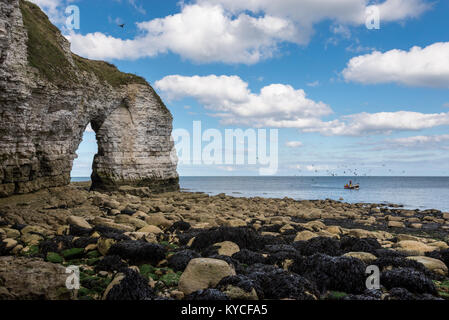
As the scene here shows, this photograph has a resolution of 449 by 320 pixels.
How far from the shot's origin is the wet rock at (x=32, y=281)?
150 inches

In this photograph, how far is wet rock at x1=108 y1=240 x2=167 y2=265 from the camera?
6.29m

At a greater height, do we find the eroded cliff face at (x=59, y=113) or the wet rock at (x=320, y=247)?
the eroded cliff face at (x=59, y=113)

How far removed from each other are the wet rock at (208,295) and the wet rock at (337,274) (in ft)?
6.75

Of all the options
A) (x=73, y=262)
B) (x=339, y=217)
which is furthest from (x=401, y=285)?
(x=339, y=217)

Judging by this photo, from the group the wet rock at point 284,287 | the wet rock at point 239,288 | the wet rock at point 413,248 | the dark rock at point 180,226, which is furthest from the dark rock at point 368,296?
the dark rock at point 180,226

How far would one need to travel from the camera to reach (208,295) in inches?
168

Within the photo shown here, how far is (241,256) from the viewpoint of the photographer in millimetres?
7008

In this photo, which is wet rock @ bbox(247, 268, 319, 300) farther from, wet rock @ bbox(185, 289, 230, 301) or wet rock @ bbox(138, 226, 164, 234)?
wet rock @ bbox(138, 226, 164, 234)

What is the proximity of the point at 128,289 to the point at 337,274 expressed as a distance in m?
3.78

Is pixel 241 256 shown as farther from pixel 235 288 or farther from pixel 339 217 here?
pixel 339 217

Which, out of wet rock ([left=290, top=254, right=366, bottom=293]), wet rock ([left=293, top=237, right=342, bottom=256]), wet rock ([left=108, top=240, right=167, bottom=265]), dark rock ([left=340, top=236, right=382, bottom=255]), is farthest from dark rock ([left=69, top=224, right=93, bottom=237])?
dark rock ([left=340, top=236, right=382, bottom=255])

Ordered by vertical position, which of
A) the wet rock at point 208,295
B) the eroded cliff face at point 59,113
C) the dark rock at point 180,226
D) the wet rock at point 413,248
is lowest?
the wet rock at point 413,248

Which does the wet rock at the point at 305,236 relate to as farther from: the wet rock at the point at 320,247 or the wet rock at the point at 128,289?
the wet rock at the point at 128,289
